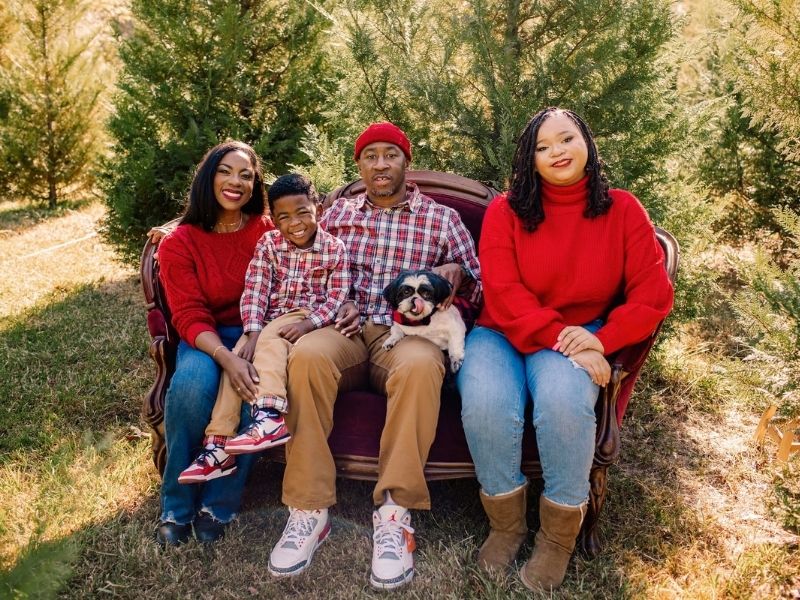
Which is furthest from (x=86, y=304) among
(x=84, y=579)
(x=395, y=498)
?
(x=395, y=498)

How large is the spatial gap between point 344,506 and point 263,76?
4031 mm

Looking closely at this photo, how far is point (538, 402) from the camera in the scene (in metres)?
2.34

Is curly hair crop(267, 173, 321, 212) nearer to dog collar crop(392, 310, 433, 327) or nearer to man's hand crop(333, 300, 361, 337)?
man's hand crop(333, 300, 361, 337)

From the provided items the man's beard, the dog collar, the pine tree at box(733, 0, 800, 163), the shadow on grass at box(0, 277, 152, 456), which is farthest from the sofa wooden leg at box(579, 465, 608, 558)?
the shadow on grass at box(0, 277, 152, 456)

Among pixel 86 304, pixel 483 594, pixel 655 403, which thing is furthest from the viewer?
pixel 86 304

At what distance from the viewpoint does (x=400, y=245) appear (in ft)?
9.77

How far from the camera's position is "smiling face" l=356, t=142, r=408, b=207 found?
2932 millimetres

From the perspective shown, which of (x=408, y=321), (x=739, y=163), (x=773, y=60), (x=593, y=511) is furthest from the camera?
(x=739, y=163)

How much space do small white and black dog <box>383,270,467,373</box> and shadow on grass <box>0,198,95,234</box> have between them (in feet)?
20.4

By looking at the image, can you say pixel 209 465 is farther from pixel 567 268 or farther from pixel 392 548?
pixel 567 268

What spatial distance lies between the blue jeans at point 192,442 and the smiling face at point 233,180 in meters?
0.65

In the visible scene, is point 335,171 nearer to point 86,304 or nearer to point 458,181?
point 458,181

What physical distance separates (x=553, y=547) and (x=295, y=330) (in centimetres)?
126

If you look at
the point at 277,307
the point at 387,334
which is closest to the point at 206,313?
the point at 277,307
